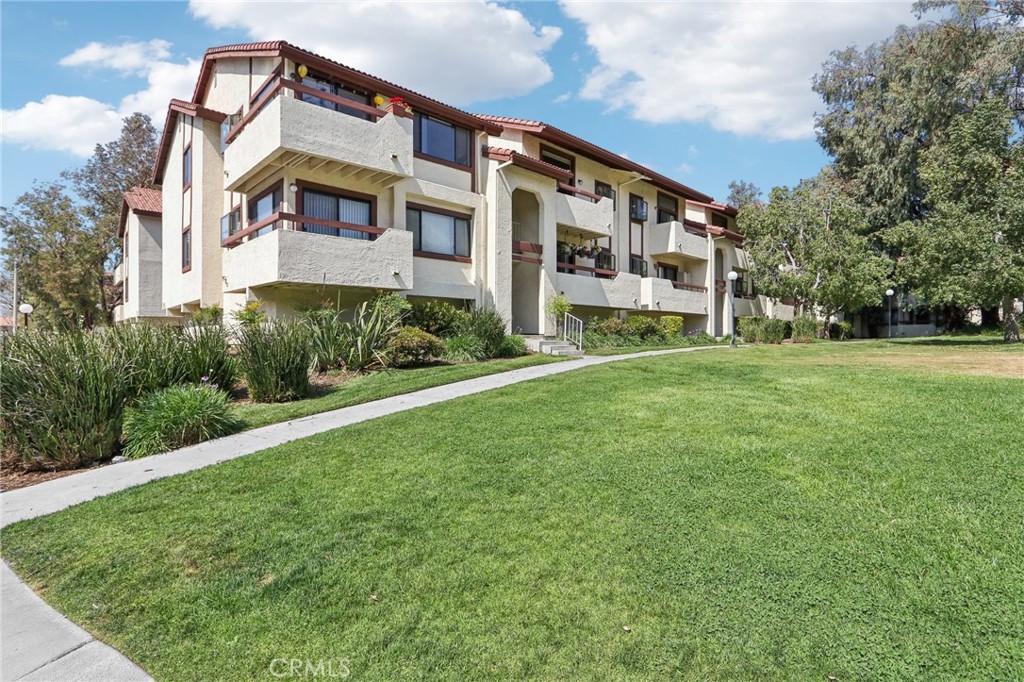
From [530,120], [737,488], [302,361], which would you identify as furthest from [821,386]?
[530,120]

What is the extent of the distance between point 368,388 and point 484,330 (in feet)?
18.4

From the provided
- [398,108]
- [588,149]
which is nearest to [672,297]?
[588,149]

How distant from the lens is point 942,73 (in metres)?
27.7

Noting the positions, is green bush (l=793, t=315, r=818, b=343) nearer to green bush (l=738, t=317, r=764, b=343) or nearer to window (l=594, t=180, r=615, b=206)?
green bush (l=738, t=317, r=764, b=343)

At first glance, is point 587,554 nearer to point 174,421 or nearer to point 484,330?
point 174,421

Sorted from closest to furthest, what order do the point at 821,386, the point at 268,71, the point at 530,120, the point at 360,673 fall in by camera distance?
the point at 360,673 → the point at 821,386 → the point at 268,71 → the point at 530,120

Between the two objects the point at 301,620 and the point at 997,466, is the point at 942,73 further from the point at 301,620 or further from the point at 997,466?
the point at 301,620

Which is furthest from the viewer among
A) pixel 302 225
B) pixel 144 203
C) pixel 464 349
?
pixel 144 203

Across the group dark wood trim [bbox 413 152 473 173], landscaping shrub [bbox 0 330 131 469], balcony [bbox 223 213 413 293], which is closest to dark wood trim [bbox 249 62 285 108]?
balcony [bbox 223 213 413 293]

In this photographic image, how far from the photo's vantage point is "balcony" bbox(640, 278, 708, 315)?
25.8 metres

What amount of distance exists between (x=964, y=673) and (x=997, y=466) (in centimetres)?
292

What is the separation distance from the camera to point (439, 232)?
18359 millimetres

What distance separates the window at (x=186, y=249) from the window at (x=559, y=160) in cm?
1472

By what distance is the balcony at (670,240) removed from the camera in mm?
28203
